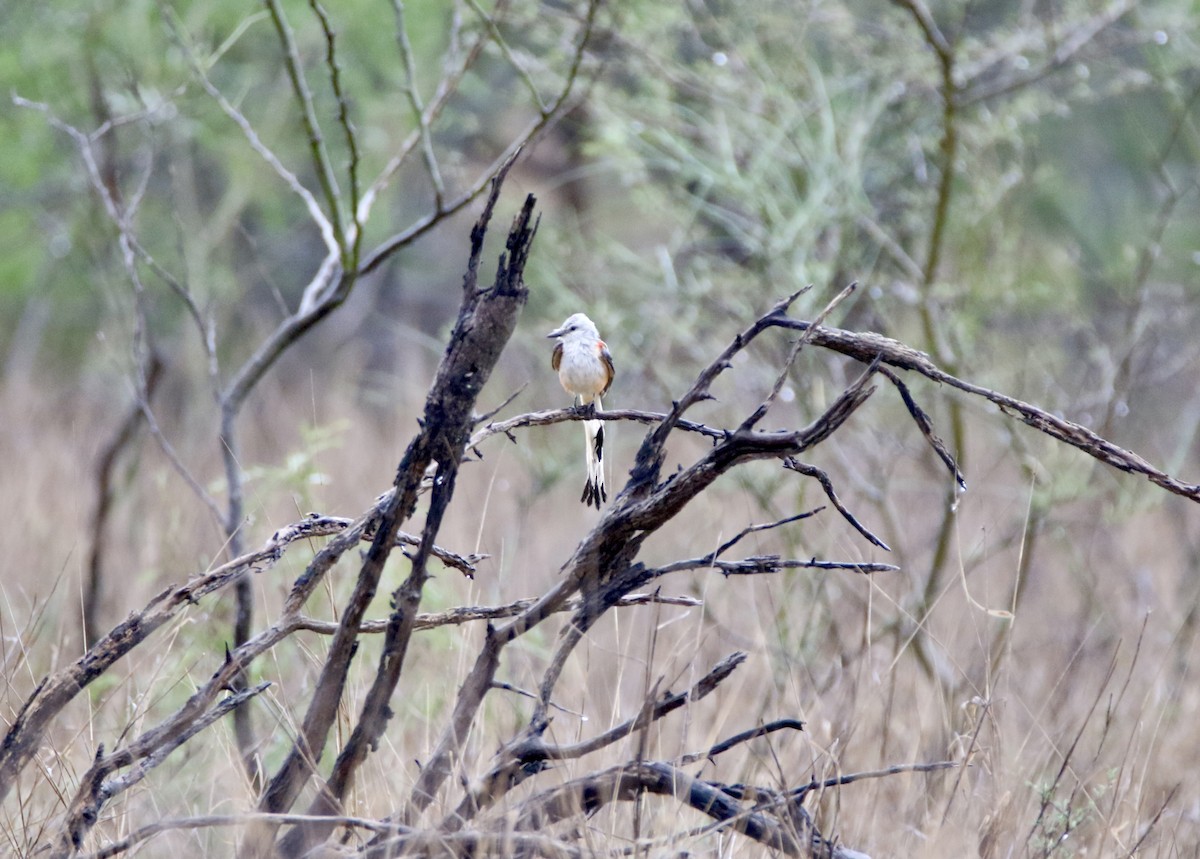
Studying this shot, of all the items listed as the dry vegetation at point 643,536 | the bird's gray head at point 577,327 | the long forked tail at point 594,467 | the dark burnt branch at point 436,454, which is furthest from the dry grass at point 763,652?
the bird's gray head at point 577,327

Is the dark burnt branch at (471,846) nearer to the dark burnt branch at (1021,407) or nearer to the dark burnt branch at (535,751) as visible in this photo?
the dark burnt branch at (535,751)

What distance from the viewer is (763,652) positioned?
321 cm

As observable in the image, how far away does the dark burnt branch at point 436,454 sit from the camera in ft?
5.53

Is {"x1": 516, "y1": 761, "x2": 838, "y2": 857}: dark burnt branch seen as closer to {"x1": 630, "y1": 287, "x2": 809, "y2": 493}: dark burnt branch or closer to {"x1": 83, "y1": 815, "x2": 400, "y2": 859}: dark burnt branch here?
{"x1": 83, "y1": 815, "x2": 400, "y2": 859}: dark burnt branch

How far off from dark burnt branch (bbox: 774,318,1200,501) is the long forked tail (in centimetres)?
101

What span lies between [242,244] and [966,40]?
8160 millimetres

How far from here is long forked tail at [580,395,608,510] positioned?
2760mm

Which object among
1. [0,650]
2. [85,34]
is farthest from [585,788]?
[85,34]

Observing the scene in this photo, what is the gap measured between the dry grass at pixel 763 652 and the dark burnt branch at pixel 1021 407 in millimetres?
354

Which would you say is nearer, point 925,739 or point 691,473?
point 691,473

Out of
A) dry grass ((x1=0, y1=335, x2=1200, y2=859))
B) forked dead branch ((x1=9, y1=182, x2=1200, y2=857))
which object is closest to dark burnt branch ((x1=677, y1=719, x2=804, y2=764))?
forked dead branch ((x1=9, y1=182, x2=1200, y2=857))

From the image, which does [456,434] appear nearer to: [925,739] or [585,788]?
[585,788]

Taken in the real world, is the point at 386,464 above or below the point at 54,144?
below

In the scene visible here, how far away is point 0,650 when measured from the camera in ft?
10.1
